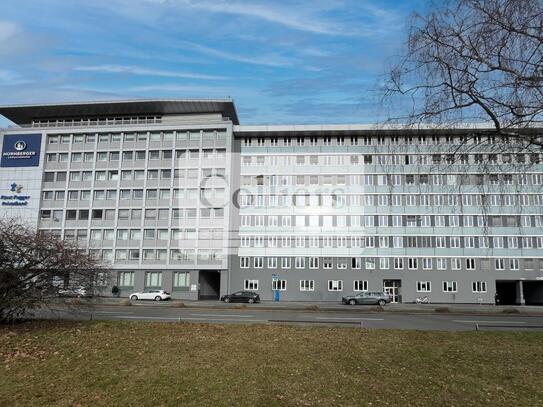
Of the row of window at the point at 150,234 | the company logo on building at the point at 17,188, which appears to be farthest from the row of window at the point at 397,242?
the company logo on building at the point at 17,188

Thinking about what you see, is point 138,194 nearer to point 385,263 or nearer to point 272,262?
point 272,262

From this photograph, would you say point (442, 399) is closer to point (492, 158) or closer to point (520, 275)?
point (492, 158)

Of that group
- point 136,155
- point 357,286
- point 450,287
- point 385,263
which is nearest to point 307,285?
point 357,286

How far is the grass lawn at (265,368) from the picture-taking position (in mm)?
8016

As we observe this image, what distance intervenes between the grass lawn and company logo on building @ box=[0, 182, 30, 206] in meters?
59.2

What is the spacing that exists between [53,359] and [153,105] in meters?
59.9

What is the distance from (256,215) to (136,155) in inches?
805

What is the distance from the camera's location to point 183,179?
205ft

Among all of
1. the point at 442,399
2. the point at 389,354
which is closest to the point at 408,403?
the point at 442,399

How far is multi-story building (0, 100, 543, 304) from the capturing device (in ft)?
194

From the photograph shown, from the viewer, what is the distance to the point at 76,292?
622 inches

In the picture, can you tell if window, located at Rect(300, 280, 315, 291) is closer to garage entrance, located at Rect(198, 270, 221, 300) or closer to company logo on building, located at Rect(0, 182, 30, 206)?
garage entrance, located at Rect(198, 270, 221, 300)

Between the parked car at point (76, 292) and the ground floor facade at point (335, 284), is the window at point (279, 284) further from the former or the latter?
the parked car at point (76, 292)

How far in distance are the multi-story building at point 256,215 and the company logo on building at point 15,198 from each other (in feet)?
0.62
